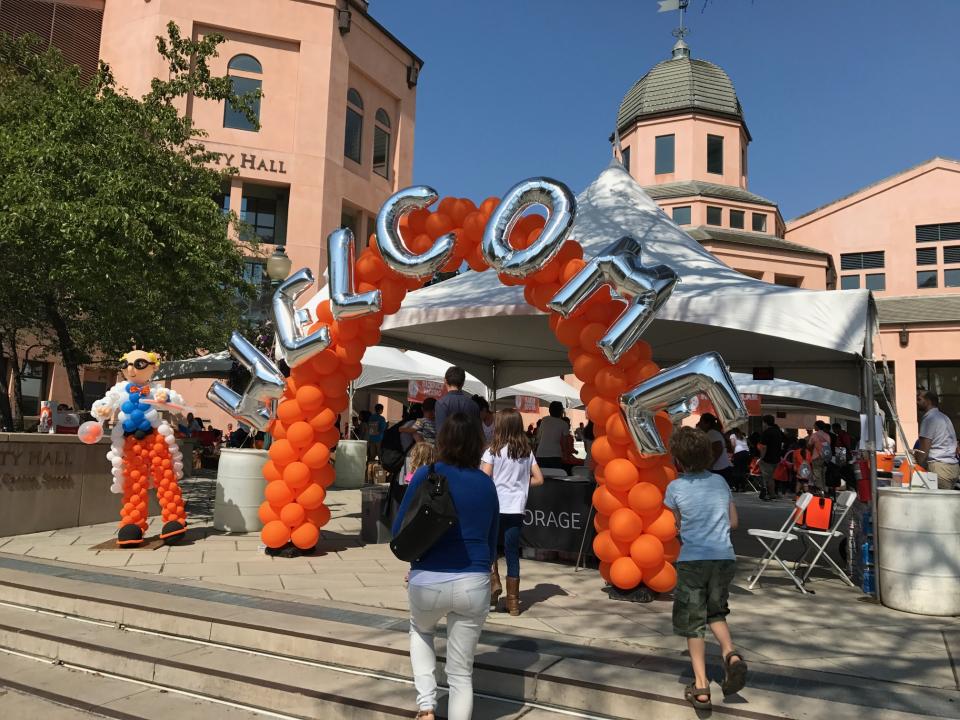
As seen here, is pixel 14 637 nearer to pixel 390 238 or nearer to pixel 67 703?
pixel 67 703

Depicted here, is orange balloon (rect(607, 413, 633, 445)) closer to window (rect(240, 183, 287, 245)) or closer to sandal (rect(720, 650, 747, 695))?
sandal (rect(720, 650, 747, 695))

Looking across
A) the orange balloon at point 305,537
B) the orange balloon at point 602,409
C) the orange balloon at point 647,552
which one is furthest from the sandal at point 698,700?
the orange balloon at point 305,537

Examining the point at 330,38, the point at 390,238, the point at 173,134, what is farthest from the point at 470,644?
the point at 330,38

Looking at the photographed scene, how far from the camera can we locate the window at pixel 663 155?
38875mm

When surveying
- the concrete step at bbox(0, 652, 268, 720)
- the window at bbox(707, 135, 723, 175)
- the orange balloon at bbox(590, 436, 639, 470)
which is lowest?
the concrete step at bbox(0, 652, 268, 720)

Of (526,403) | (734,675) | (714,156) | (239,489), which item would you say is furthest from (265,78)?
(734,675)

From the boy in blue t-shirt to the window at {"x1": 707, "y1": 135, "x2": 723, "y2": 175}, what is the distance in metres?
37.6

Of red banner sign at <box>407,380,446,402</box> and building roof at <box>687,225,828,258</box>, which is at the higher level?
building roof at <box>687,225,828,258</box>

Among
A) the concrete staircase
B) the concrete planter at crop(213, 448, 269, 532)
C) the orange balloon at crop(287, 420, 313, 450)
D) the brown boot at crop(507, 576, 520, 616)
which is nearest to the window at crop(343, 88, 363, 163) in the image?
the concrete planter at crop(213, 448, 269, 532)

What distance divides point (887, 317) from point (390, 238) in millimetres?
27902

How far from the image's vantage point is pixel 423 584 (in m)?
3.37

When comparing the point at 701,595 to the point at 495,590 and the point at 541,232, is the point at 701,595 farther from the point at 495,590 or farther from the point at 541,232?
the point at 541,232

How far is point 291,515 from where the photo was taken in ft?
25.4

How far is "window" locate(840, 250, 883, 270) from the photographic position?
33750 millimetres
